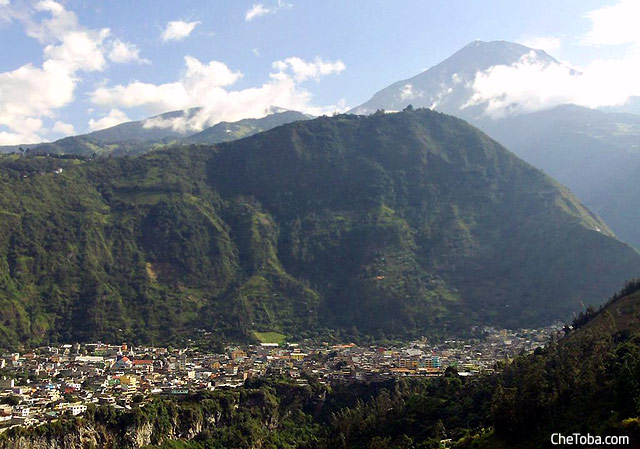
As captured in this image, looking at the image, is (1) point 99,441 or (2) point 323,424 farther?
(2) point 323,424

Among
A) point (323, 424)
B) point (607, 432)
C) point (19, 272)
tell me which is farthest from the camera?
point (19, 272)

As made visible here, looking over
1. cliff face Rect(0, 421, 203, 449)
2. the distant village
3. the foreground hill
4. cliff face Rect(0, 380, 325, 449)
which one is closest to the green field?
the foreground hill

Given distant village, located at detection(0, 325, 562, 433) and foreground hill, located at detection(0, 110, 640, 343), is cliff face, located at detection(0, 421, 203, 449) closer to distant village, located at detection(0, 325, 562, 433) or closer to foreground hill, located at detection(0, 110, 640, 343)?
distant village, located at detection(0, 325, 562, 433)

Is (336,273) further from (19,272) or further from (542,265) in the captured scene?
(19,272)

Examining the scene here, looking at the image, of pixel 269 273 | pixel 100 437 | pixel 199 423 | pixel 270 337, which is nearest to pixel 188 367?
pixel 199 423

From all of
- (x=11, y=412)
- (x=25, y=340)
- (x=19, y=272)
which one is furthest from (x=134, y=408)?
(x=19, y=272)

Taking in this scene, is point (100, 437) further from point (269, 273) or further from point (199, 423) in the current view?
point (269, 273)
